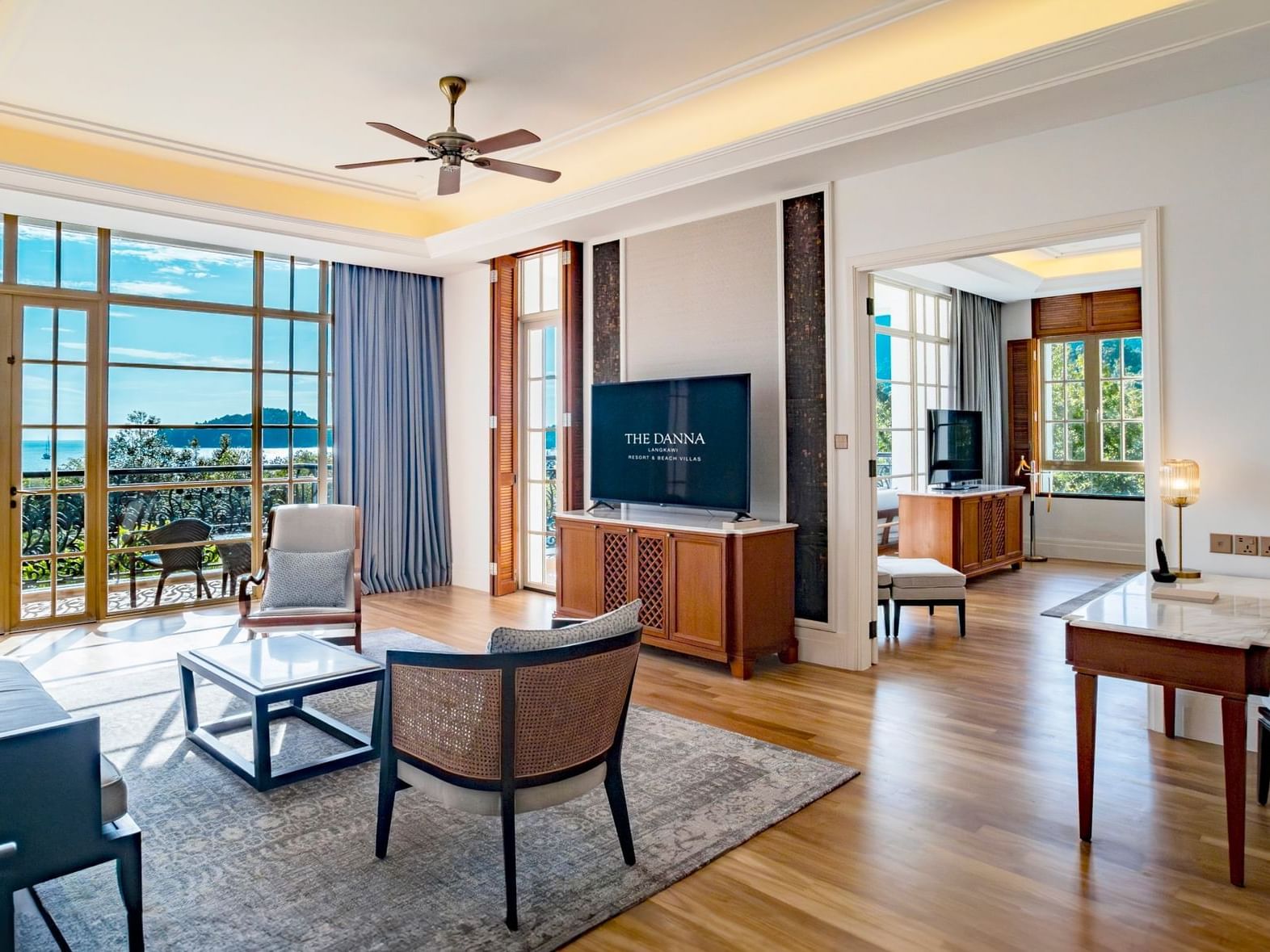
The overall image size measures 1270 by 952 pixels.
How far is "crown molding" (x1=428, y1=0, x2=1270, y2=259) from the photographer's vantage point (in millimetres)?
2898

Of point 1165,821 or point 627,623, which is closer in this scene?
point 627,623

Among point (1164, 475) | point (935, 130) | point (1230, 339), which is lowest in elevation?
point (1164, 475)

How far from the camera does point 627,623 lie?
2.36m

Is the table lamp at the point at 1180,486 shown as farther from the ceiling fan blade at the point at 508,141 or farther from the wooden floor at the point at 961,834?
the ceiling fan blade at the point at 508,141

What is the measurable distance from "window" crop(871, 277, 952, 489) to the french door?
638 cm

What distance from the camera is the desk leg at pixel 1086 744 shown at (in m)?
2.56

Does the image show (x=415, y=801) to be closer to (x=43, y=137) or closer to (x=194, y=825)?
(x=194, y=825)

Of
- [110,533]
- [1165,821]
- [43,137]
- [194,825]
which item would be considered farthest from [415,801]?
[43,137]

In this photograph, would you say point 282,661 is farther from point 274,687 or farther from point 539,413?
point 539,413

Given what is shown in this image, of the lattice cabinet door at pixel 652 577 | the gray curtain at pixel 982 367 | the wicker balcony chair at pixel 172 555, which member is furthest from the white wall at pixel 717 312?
the gray curtain at pixel 982 367

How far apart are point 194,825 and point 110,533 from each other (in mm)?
Result: 3785

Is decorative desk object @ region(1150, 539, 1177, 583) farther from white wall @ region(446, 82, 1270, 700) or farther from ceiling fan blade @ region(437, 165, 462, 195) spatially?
ceiling fan blade @ region(437, 165, 462, 195)

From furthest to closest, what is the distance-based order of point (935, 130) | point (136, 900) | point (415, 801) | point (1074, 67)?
point (935, 130) < point (1074, 67) < point (415, 801) < point (136, 900)

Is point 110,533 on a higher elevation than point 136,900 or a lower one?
higher
